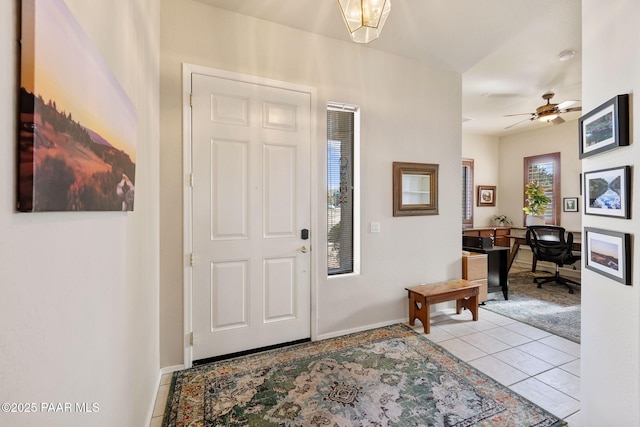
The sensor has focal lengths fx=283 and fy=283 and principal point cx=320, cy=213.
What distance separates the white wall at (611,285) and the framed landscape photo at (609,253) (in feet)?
0.09

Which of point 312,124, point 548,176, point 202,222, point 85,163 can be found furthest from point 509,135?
point 85,163

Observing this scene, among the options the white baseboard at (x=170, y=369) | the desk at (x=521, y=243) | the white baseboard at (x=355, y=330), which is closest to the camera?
the white baseboard at (x=170, y=369)

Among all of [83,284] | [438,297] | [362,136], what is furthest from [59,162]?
[438,297]

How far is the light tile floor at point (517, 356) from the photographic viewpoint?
6.41 ft

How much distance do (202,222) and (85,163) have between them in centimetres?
161

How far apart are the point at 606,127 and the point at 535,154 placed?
5765 mm

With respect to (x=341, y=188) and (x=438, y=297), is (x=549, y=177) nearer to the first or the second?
(x=438, y=297)

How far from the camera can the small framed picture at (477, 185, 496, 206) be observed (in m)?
6.60

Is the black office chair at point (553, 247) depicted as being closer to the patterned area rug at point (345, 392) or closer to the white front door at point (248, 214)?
the patterned area rug at point (345, 392)

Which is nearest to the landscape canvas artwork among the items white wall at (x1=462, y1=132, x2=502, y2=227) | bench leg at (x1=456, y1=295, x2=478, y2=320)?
bench leg at (x1=456, y1=295, x2=478, y2=320)

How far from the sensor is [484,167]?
6699 millimetres

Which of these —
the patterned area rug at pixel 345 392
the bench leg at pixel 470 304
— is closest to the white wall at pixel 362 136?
the bench leg at pixel 470 304

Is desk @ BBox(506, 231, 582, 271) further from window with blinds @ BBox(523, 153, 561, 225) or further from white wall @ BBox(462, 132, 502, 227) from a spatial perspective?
white wall @ BBox(462, 132, 502, 227)

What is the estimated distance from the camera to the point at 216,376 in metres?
2.19
